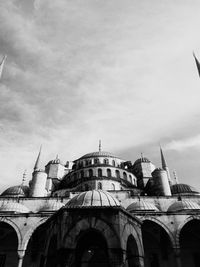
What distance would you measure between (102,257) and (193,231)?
9888mm

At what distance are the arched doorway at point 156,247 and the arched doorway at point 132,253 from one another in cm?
Answer: 1174

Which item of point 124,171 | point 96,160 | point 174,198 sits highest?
point 96,160

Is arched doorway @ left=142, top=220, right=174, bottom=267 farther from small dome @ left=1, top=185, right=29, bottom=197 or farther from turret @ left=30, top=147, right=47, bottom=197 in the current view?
small dome @ left=1, top=185, right=29, bottom=197

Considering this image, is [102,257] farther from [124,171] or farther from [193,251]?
[124,171]

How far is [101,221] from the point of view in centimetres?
484

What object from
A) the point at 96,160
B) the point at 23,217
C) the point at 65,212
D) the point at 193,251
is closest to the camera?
the point at 65,212

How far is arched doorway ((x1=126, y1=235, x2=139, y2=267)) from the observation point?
5.04 metres

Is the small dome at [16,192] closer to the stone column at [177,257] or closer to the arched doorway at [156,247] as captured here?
the arched doorway at [156,247]

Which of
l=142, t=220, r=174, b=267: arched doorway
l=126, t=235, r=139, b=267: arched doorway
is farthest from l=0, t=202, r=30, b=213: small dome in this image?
l=126, t=235, r=139, b=267: arched doorway

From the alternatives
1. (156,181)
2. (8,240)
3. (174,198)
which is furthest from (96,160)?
(8,240)

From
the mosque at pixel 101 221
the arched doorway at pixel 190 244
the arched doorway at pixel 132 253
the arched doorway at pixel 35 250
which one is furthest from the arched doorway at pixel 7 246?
the arched doorway at pixel 132 253

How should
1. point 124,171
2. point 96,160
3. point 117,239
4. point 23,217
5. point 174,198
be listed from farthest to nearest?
point 96,160 → point 124,171 → point 174,198 → point 23,217 → point 117,239

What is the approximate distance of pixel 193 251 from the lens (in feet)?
56.5

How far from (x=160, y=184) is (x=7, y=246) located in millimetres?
15848
